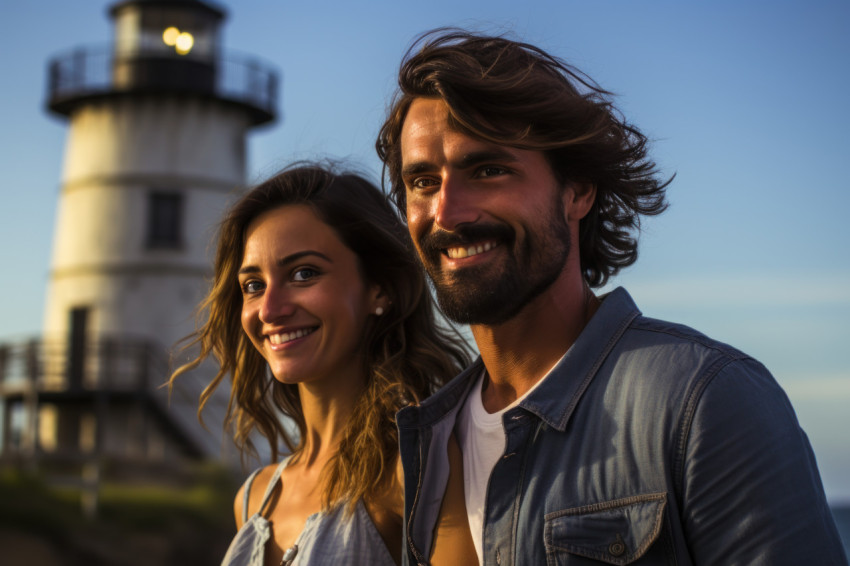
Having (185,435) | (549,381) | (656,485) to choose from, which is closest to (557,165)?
(549,381)

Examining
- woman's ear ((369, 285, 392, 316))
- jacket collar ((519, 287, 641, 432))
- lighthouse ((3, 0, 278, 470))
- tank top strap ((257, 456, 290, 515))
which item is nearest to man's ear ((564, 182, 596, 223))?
jacket collar ((519, 287, 641, 432))

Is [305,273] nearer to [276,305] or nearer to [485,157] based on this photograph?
[276,305]

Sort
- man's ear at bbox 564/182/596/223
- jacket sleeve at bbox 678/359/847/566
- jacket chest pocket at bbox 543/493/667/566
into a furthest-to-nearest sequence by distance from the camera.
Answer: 1. man's ear at bbox 564/182/596/223
2. jacket chest pocket at bbox 543/493/667/566
3. jacket sleeve at bbox 678/359/847/566

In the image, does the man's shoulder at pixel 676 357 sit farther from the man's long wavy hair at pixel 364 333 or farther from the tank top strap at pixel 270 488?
the tank top strap at pixel 270 488

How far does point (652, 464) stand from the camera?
227cm

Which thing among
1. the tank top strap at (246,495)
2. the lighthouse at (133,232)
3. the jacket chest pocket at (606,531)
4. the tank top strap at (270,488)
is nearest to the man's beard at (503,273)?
the jacket chest pocket at (606,531)

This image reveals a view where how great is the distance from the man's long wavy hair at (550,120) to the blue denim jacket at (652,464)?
1.13 feet

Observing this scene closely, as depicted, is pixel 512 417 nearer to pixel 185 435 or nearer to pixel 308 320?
pixel 308 320

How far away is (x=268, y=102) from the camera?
81.1 feet

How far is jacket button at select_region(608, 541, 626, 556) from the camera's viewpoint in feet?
7.50

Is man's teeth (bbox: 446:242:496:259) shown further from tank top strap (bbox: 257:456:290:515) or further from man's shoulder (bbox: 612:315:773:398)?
tank top strap (bbox: 257:456:290:515)

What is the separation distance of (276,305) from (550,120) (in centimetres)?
130

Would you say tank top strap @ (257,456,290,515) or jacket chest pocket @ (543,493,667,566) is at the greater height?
jacket chest pocket @ (543,493,667,566)

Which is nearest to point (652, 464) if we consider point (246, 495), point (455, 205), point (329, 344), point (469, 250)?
point (469, 250)
